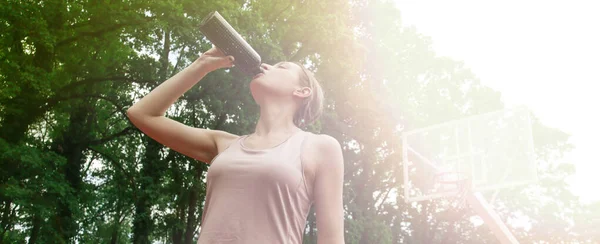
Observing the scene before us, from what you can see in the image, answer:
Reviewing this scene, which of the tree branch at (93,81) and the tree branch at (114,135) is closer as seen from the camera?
the tree branch at (93,81)

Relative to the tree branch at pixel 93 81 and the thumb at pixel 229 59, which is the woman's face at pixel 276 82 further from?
the tree branch at pixel 93 81

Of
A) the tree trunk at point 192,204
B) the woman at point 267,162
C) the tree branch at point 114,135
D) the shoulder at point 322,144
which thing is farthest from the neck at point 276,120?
the tree branch at point 114,135

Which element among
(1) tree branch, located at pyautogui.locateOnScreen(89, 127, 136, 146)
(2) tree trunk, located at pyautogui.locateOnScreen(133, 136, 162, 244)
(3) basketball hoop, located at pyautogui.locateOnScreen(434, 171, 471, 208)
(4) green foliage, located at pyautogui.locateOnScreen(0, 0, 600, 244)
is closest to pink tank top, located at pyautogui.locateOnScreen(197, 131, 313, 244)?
(3) basketball hoop, located at pyautogui.locateOnScreen(434, 171, 471, 208)

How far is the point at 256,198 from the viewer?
1521 mm

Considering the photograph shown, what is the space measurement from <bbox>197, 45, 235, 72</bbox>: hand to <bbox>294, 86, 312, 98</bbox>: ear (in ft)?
0.79

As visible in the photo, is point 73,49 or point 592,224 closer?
point 73,49

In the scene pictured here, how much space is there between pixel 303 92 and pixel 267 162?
40 centimetres

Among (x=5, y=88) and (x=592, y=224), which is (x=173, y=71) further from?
(x=592, y=224)

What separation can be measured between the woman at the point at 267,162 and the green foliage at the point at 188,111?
1106cm

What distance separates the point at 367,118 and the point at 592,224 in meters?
9.69

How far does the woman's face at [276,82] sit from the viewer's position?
183 cm

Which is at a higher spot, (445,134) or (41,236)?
(445,134)

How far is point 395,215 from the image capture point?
21547mm

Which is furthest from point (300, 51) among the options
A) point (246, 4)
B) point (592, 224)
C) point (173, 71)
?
point (592, 224)
